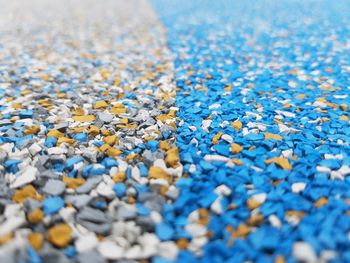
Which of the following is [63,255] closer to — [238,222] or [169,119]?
[238,222]

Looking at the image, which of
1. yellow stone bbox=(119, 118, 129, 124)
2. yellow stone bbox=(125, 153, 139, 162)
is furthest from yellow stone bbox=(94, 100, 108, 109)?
yellow stone bbox=(125, 153, 139, 162)

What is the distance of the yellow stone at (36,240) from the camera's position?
1.54 metres

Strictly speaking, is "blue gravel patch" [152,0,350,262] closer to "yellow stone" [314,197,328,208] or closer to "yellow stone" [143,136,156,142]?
"yellow stone" [314,197,328,208]

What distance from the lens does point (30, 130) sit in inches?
96.9

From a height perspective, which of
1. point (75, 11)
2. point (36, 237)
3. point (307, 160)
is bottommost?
point (307, 160)

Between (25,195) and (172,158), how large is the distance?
85 centimetres

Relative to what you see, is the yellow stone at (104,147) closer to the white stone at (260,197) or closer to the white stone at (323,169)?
the white stone at (260,197)

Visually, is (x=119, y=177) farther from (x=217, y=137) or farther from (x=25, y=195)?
(x=217, y=137)

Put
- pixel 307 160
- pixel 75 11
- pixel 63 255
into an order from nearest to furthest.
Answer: pixel 63 255, pixel 307 160, pixel 75 11

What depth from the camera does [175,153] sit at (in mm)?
2160

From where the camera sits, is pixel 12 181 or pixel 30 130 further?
pixel 30 130

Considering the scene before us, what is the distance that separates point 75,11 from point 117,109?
530 cm

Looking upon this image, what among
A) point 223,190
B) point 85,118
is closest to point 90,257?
point 223,190

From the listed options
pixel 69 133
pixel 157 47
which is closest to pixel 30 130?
pixel 69 133
